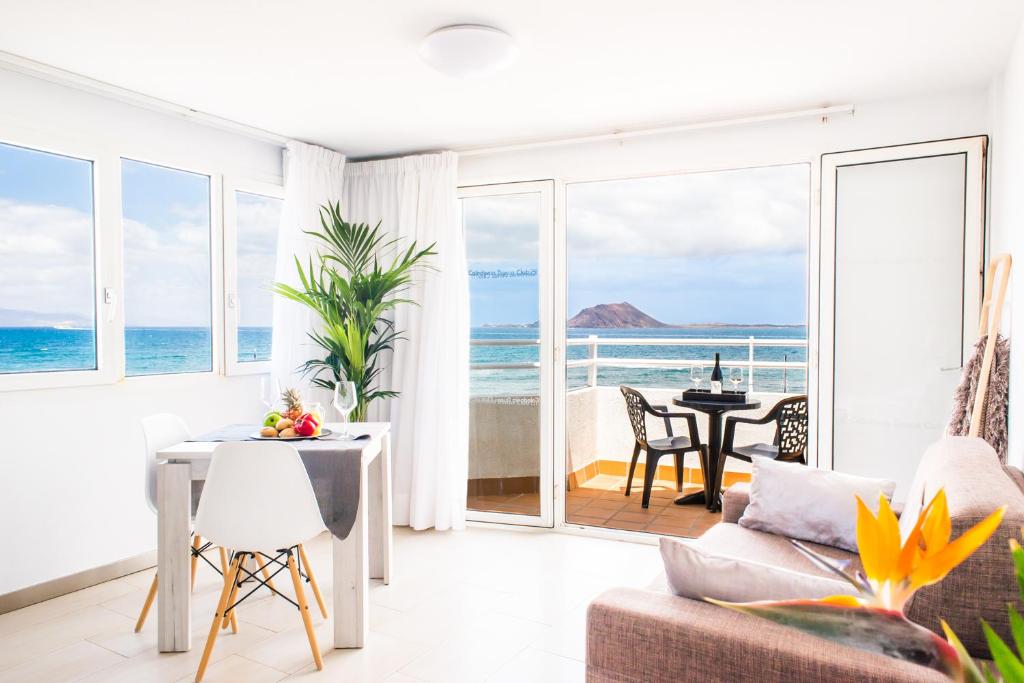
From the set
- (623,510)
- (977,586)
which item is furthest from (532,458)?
(977,586)

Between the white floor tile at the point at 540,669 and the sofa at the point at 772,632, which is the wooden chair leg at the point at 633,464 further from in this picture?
the sofa at the point at 772,632

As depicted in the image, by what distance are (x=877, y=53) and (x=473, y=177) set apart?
100 inches

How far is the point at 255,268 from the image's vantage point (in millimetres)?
4684

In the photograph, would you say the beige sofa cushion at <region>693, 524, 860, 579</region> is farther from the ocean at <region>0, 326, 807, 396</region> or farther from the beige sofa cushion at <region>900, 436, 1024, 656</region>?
the ocean at <region>0, 326, 807, 396</region>

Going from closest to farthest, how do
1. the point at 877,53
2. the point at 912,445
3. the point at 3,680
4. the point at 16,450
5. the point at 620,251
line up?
the point at 3,680
the point at 877,53
the point at 16,450
the point at 912,445
the point at 620,251

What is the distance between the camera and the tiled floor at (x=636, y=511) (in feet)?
15.3

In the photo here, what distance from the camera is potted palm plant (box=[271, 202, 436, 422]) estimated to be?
4.31 metres

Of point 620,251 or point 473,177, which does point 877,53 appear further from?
point 620,251

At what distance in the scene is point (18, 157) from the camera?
332 centimetres

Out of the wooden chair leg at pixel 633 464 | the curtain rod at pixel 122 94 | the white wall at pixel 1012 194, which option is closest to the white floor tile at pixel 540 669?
the white wall at pixel 1012 194

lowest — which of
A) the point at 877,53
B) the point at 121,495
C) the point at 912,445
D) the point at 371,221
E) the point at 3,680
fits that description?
the point at 3,680

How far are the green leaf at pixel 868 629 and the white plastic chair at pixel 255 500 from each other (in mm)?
2312

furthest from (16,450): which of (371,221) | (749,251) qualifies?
(749,251)

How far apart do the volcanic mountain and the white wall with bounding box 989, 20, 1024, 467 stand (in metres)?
8.00
